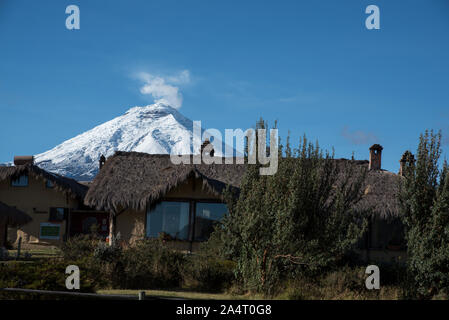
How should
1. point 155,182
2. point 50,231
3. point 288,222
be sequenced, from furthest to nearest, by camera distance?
point 50,231, point 155,182, point 288,222

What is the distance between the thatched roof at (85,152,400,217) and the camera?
69.4 feet

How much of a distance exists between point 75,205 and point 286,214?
22766mm

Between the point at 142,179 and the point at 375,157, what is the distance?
1222 centimetres

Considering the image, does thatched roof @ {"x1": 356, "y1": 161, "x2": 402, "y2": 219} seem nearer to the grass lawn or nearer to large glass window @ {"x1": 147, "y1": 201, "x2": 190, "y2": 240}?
large glass window @ {"x1": 147, "y1": 201, "x2": 190, "y2": 240}

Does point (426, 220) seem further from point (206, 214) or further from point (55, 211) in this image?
point (55, 211)

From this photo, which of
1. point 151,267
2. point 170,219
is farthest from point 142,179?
point 151,267

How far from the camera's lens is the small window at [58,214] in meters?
31.9

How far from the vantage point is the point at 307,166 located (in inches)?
549

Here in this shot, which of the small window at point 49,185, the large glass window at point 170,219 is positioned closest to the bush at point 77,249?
the large glass window at point 170,219

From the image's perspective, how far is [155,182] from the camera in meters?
23.1

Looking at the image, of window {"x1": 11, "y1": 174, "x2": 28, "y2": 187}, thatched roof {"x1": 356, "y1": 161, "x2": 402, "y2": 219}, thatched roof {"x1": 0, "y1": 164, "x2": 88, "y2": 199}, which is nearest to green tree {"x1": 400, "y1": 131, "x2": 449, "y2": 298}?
thatched roof {"x1": 356, "y1": 161, "x2": 402, "y2": 219}

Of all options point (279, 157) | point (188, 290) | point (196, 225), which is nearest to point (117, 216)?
point (196, 225)
